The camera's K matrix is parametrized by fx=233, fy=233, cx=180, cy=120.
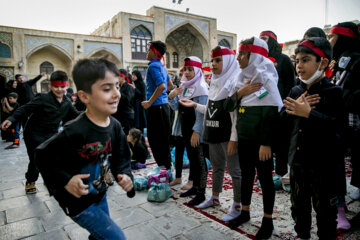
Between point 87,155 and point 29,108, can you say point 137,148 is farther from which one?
point 87,155

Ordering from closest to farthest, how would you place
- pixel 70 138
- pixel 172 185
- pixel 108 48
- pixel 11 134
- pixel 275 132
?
1. pixel 70 138
2. pixel 275 132
3. pixel 172 185
4. pixel 11 134
5. pixel 108 48

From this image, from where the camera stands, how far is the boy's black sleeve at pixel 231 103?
7.54 feet

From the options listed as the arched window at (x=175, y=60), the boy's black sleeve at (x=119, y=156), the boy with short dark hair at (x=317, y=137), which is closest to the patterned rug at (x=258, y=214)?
the boy with short dark hair at (x=317, y=137)

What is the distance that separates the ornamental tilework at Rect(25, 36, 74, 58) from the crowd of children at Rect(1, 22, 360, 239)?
18288 mm

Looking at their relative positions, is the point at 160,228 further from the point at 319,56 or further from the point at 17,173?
the point at 17,173

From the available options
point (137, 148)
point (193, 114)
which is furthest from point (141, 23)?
point (193, 114)

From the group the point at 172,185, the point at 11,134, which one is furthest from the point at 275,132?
the point at 11,134

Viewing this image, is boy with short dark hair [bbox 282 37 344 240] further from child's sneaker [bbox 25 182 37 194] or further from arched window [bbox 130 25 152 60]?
arched window [bbox 130 25 152 60]

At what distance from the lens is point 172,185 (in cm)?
368

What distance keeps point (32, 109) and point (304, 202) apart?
341 cm

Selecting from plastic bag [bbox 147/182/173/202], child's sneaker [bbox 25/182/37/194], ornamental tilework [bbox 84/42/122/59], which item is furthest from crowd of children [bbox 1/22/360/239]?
ornamental tilework [bbox 84/42/122/59]

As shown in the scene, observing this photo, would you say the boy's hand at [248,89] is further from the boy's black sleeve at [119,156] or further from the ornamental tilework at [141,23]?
the ornamental tilework at [141,23]

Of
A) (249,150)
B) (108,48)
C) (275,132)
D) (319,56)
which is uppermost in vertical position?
(108,48)

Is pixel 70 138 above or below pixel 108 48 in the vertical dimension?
below
